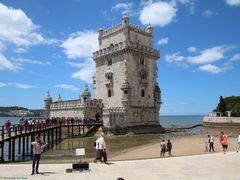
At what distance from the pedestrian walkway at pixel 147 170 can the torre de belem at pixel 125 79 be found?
33563 mm

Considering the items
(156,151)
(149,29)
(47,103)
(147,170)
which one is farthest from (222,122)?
(147,170)

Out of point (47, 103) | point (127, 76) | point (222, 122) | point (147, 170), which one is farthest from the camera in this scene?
point (222, 122)

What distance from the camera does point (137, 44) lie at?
55.3m

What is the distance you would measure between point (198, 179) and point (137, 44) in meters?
43.8

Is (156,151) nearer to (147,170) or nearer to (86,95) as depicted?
(147,170)

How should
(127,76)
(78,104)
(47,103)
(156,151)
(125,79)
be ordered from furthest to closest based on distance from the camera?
(47,103), (78,104), (127,76), (125,79), (156,151)

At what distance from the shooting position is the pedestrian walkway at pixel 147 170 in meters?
13.5

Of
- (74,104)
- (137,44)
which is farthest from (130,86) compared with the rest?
(74,104)

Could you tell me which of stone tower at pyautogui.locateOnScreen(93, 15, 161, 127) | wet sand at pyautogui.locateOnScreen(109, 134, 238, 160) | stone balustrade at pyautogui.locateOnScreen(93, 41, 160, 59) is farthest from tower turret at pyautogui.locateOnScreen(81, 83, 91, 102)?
wet sand at pyautogui.locateOnScreen(109, 134, 238, 160)

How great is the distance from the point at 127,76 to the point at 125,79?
0.69 m

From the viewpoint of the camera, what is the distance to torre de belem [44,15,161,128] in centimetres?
5266

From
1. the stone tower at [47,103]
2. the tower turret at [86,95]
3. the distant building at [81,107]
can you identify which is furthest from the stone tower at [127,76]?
the stone tower at [47,103]

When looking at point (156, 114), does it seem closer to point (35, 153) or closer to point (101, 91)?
point (101, 91)

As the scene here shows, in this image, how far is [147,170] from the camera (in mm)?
14945
